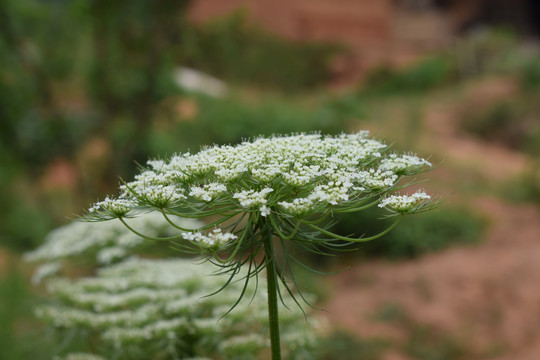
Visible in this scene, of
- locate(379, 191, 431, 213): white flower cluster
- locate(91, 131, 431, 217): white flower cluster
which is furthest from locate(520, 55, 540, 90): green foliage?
locate(379, 191, 431, 213): white flower cluster

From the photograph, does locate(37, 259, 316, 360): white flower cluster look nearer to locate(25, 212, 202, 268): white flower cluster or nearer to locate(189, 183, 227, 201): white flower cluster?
locate(25, 212, 202, 268): white flower cluster

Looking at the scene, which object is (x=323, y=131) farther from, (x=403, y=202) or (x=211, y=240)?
(x=211, y=240)

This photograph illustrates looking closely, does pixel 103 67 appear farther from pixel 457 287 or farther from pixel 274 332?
pixel 274 332

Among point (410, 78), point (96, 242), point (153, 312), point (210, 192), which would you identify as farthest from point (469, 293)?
point (410, 78)

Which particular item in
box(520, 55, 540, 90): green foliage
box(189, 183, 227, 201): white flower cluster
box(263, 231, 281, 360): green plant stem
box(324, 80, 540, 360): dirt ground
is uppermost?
box(520, 55, 540, 90): green foliage

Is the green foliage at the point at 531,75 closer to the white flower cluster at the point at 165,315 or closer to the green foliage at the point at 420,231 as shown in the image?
the green foliage at the point at 420,231

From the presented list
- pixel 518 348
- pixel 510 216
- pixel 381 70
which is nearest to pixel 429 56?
pixel 381 70
